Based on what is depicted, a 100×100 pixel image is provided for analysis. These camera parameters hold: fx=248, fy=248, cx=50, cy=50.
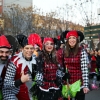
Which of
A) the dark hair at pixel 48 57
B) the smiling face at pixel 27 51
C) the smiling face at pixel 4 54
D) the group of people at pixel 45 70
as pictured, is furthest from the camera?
the dark hair at pixel 48 57

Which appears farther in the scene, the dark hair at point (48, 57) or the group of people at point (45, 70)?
the dark hair at point (48, 57)

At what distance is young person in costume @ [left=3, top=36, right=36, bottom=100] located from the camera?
138 inches

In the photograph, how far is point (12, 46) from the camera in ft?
12.1

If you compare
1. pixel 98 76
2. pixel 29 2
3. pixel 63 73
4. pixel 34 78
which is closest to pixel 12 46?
pixel 34 78

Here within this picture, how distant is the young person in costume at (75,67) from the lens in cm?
422

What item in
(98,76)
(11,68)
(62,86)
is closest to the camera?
(11,68)

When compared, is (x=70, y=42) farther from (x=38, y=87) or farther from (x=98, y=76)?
(x=98, y=76)

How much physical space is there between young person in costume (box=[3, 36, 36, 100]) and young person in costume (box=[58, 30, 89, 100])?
0.65 metres

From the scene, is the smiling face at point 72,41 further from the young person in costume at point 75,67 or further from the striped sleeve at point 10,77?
the striped sleeve at point 10,77

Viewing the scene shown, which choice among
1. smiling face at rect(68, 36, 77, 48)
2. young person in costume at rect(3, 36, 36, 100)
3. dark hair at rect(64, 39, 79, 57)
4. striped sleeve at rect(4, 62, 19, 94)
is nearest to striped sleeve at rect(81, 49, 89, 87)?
dark hair at rect(64, 39, 79, 57)

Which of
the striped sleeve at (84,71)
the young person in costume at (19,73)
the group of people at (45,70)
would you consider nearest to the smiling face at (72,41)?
the group of people at (45,70)

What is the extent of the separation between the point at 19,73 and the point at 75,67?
1.06 m

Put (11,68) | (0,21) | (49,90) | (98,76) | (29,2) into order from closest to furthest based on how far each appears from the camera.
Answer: (11,68) → (49,90) → (98,76) → (0,21) → (29,2)

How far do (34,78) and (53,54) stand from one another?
1.67 ft
